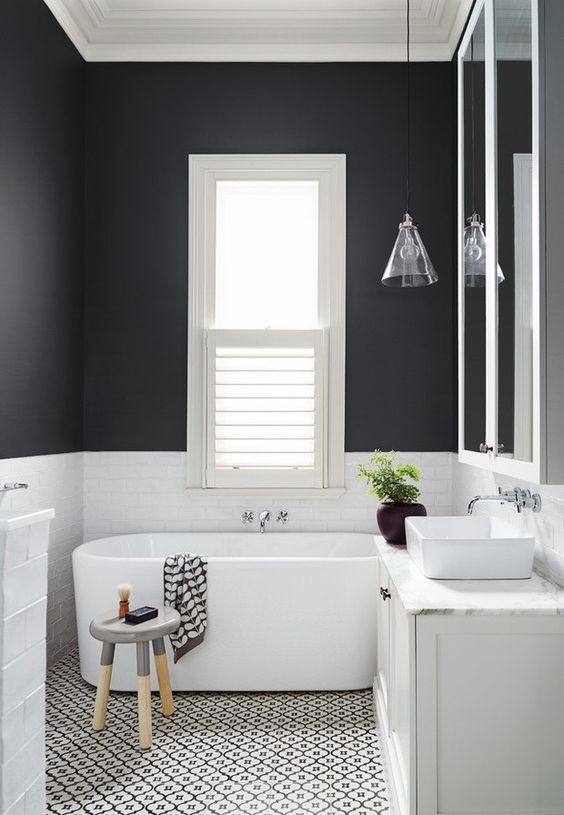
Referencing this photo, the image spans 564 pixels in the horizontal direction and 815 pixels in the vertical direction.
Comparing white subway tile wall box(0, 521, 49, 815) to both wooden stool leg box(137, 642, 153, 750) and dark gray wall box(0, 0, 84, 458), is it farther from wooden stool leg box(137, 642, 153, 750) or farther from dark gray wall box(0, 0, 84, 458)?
dark gray wall box(0, 0, 84, 458)

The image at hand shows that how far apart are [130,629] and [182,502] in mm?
1337

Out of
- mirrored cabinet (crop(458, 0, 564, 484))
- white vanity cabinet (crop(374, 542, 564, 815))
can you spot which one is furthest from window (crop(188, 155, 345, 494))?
white vanity cabinet (crop(374, 542, 564, 815))

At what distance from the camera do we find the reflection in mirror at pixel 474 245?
2.71 metres

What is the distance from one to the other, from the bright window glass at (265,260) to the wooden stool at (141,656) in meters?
1.90

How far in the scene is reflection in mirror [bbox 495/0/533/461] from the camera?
6.96 feet

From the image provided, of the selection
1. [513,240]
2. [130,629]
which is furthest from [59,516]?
[513,240]

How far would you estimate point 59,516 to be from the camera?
12.3 feet

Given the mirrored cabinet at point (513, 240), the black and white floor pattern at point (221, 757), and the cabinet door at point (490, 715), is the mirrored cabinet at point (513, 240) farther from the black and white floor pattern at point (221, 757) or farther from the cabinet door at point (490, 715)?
the black and white floor pattern at point (221, 757)

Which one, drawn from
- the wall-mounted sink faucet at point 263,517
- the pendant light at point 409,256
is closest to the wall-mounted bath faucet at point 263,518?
the wall-mounted sink faucet at point 263,517

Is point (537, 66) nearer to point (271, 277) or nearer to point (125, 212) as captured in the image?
point (271, 277)

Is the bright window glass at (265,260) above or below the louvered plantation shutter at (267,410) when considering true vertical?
above

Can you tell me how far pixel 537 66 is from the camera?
2000 millimetres

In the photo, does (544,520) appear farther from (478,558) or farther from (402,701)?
(402,701)

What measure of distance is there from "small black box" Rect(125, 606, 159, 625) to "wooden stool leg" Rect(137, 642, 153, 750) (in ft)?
0.43
